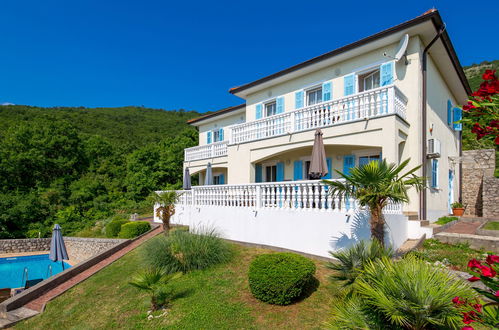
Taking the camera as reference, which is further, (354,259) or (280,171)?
(280,171)

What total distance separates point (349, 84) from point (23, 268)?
888 inches

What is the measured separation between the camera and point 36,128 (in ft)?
107

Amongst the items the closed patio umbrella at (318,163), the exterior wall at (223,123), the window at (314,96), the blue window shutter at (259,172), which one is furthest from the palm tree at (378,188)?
the exterior wall at (223,123)

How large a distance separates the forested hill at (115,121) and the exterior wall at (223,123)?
14.6m

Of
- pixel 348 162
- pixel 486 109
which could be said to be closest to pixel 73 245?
pixel 348 162

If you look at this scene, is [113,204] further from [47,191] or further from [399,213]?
[399,213]

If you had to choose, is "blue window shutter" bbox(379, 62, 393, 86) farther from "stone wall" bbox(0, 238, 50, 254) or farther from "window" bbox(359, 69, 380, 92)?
"stone wall" bbox(0, 238, 50, 254)

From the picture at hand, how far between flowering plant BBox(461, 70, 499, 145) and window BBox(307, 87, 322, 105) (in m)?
13.6

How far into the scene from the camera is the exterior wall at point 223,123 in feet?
72.5

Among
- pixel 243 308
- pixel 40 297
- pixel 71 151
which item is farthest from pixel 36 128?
pixel 243 308

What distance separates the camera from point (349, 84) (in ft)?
45.4

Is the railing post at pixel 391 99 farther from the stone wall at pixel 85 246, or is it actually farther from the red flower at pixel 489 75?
the stone wall at pixel 85 246

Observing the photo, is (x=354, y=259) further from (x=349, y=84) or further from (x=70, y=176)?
(x=70, y=176)

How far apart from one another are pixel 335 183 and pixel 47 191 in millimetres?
29780
